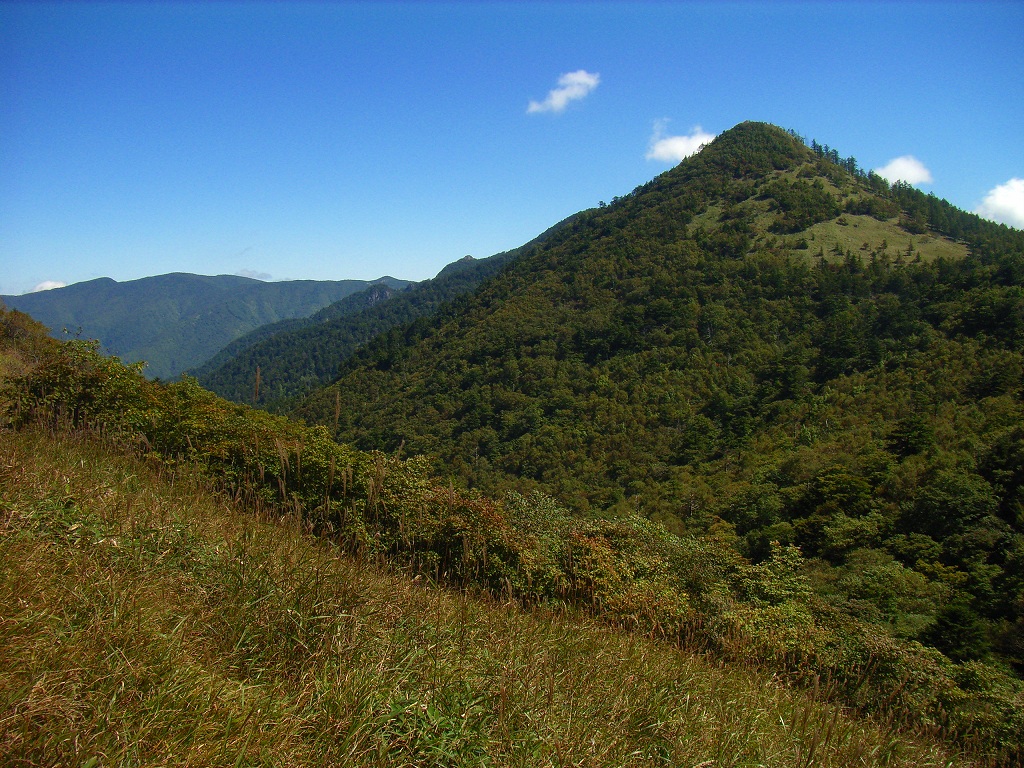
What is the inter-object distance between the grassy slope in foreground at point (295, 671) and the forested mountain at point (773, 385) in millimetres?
1417

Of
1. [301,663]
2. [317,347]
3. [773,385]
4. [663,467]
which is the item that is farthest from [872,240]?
[317,347]

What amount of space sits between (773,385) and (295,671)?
57965 millimetres

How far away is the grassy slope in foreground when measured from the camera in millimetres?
1425

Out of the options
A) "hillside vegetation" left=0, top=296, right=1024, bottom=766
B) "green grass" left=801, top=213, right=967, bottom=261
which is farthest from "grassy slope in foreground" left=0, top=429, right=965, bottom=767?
"green grass" left=801, top=213, right=967, bottom=261

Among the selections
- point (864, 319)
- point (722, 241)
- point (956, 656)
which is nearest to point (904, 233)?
point (722, 241)

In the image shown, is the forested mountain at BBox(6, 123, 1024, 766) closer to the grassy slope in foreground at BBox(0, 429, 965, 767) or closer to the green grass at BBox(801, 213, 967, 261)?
the grassy slope in foreground at BBox(0, 429, 965, 767)

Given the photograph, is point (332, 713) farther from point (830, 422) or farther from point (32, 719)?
point (830, 422)

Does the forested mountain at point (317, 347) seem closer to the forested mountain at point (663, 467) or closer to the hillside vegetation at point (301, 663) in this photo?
the forested mountain at point (663, 467)

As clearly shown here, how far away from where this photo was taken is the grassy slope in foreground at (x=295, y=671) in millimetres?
1425

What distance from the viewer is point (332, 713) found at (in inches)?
64.0

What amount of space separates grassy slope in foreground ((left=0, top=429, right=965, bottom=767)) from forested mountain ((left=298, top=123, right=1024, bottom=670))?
4.65 feet

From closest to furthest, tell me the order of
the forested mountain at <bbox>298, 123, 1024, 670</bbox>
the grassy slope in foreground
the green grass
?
1. the grassy slope in foreground
2. the forested mountain at <bbox>298, 123, 1024, 670</bbox>
3. the green grass

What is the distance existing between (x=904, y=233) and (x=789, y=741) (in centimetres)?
9315

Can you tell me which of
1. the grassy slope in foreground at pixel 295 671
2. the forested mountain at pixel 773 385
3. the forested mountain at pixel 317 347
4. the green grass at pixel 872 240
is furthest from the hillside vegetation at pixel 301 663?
the forested mountain at pixel 317 347
